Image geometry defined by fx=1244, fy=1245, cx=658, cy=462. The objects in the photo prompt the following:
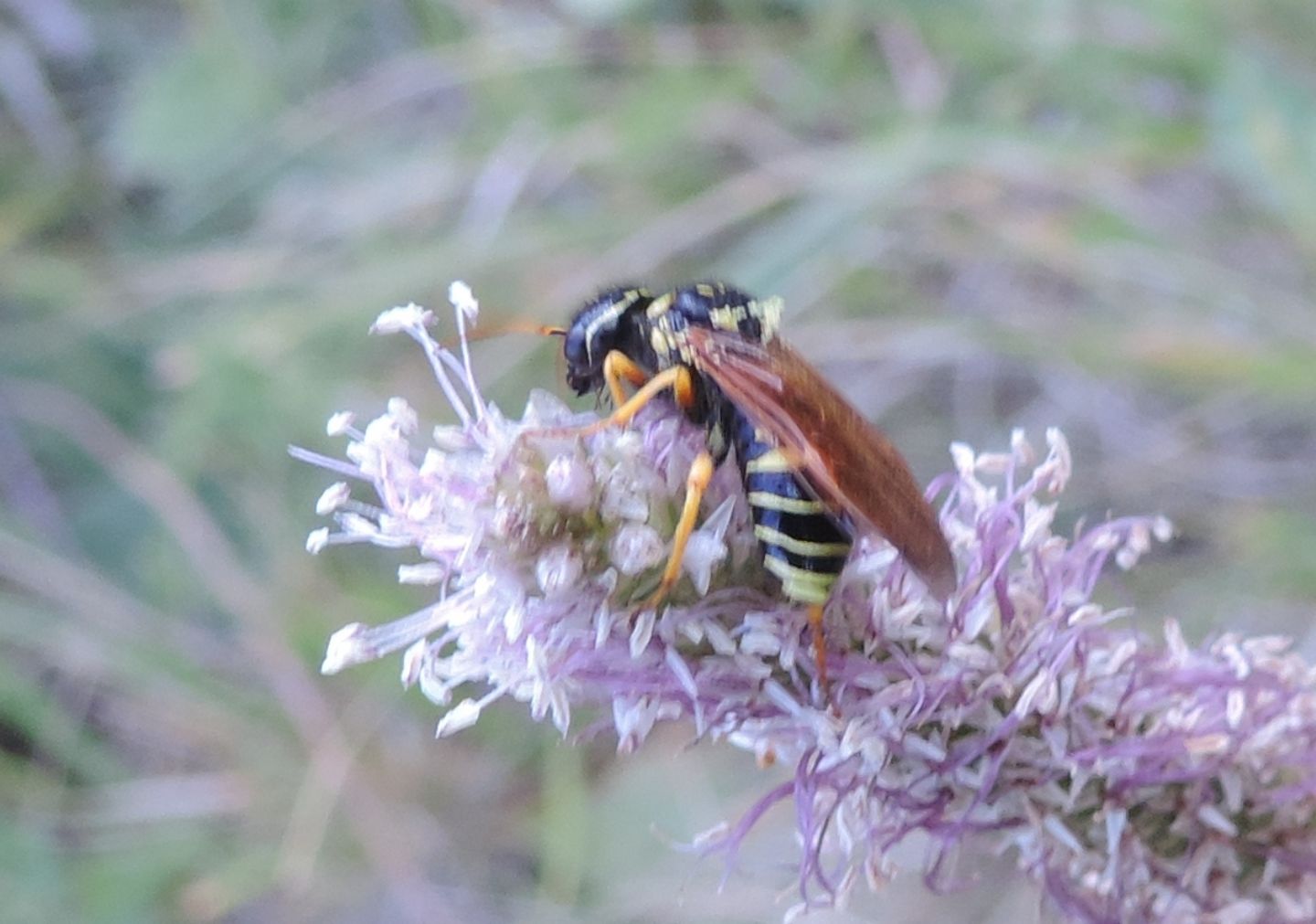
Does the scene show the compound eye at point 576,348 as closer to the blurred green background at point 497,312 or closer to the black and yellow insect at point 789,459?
the black and yellow insect at point 789,459

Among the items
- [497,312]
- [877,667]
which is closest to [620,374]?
[877,667]

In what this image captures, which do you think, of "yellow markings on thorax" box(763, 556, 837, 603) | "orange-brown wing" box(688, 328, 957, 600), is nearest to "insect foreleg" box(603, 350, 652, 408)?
"orange-brown wing" box(688, 328, 957, 600)

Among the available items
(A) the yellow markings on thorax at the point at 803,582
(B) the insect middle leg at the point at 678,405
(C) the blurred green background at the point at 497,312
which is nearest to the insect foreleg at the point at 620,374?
(B) the insect middle leg at the point at 678,405

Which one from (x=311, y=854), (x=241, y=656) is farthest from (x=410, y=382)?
(x=311, y=854)

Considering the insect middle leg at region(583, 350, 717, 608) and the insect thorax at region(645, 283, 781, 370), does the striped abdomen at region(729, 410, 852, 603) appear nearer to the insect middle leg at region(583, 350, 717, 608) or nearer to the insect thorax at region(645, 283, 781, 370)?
the insect middle leg at region(583, 350, 717, 608)

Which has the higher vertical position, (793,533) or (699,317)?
(699,317)

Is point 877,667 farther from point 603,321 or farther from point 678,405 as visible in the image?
point 603,321
